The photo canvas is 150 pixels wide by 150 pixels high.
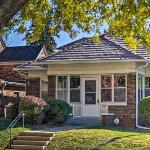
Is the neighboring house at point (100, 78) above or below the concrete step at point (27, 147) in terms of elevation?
above

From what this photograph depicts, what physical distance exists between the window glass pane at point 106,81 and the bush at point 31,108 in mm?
4826

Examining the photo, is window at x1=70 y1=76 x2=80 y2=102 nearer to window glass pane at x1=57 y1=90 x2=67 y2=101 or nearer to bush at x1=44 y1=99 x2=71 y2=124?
window glass pane at x1=57 y1=90 x2=67 y2=101

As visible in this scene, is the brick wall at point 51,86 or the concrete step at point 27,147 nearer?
the concrete step at point 27,147

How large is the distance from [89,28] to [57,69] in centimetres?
1133

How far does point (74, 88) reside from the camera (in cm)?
2848

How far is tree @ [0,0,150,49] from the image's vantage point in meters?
15.5

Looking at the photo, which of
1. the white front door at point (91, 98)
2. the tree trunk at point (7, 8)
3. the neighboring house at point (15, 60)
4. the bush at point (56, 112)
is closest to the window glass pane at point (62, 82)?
the white front door at point (91, 98)

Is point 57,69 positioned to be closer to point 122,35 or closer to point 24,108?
point 24,108

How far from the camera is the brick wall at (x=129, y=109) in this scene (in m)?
26.8

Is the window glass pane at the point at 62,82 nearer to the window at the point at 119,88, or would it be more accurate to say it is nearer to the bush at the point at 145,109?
the window at the point at 119,88

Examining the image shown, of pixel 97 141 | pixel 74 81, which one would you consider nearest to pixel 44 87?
pixel 74 81

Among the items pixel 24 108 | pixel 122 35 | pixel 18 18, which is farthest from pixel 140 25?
pixel 24 108

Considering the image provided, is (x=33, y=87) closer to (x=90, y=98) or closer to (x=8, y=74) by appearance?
(x=90, y=98)

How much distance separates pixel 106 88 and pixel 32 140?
8515 millimetres
